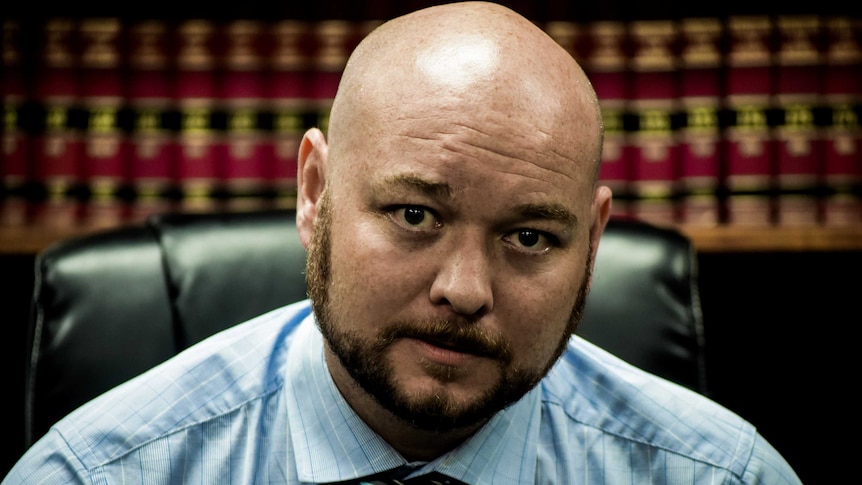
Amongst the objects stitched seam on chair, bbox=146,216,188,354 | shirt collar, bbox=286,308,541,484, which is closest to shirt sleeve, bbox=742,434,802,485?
shirt collar, bbox=286,308,541,484

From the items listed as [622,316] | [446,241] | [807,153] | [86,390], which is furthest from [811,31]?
[86,390]

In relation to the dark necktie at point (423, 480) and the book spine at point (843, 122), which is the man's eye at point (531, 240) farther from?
the book spine at point (843, 122)

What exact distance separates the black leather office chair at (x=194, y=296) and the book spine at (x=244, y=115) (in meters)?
0.57

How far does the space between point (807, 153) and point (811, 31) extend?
0.24 metres

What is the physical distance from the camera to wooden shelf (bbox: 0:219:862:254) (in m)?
1.78

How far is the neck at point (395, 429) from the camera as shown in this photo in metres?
1.05

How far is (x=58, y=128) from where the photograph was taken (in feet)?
6.10

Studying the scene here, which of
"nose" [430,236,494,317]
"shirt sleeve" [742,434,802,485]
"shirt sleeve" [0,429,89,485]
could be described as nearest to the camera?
"nose" [430,236,494,317]

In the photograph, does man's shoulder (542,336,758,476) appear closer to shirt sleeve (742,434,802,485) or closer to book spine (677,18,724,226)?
shirt sleeve (742,434,802,485)

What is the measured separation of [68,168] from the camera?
6.14 ft

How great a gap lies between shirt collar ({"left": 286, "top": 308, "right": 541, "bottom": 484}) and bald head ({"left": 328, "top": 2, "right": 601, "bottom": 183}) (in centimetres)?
28

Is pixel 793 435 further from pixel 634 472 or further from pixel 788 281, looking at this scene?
pixel 634 472

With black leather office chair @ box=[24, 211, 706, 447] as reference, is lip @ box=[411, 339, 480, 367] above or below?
above

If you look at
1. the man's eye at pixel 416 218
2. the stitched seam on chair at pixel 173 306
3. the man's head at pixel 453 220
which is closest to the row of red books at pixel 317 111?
the stitched seam on chair at pixel 173 306
